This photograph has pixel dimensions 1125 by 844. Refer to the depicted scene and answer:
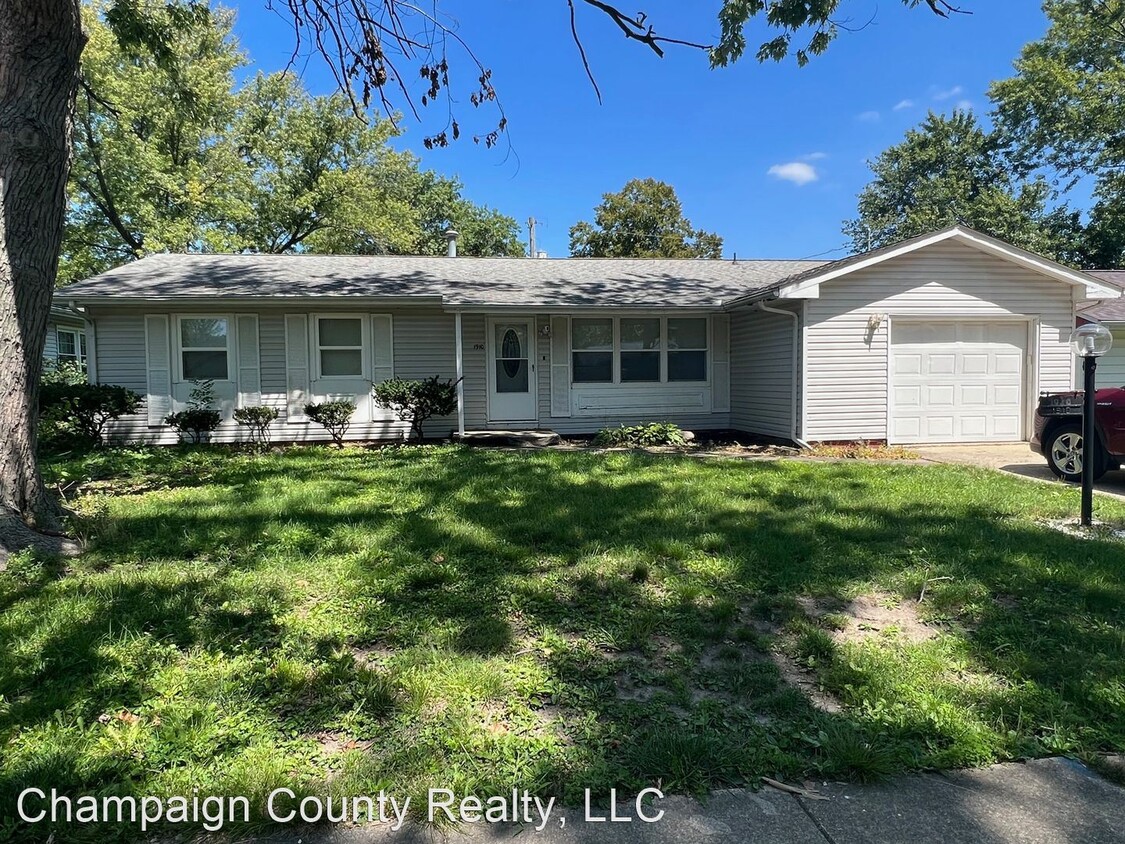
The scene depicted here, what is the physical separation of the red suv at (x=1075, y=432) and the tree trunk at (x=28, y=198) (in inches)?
393

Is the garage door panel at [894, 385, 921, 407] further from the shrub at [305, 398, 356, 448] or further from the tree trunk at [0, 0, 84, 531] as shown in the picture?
the tree trunk at [0, 0, 84, 531]

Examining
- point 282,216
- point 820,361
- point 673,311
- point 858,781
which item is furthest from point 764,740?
point 282,216

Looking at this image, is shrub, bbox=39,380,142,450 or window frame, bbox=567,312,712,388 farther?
window frame, bbox=567,312,712,388

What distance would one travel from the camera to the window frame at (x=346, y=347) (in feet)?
36.8

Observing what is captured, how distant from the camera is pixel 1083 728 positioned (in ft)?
8.09

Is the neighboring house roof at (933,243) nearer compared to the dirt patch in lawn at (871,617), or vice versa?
the dirt patch in lawn at (871,617)

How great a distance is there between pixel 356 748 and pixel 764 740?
5.02 feet

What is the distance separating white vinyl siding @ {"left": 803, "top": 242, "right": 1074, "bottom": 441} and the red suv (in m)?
2.80

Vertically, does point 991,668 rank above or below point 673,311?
below

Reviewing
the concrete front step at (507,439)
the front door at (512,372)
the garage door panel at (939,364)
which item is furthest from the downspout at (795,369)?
the front door at (512,372)

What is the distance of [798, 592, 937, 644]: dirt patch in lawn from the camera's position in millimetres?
3322

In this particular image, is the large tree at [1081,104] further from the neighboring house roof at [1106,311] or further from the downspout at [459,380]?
the downspout at [459,380]

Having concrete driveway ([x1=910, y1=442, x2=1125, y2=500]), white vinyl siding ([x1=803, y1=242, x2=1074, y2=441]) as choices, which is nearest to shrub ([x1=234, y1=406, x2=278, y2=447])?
white vinyl siding ([x1=803, y1=242, x2=1074, y2=441])

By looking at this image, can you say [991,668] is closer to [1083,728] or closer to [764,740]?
[1083,728]
